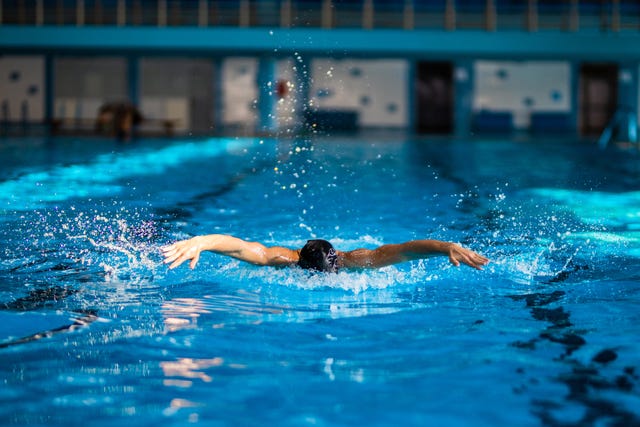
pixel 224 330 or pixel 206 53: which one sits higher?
pixel 206 53

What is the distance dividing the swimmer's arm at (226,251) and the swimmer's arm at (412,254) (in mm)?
363

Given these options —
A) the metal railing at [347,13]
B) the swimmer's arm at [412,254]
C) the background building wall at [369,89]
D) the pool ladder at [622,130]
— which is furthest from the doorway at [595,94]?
the swimmer's arm at [412,254]

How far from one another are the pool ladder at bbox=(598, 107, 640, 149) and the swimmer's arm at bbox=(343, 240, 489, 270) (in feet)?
45.9

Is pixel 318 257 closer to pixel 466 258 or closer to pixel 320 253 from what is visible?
pixel 320 253

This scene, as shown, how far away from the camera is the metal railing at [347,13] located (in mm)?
23297

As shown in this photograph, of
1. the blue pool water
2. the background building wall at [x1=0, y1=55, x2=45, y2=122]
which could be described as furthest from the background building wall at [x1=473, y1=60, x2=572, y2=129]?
the blue pool water

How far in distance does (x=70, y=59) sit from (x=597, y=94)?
15.0 metres

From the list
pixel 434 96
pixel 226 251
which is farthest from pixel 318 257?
pixel 434 96

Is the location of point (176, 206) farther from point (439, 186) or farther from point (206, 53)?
point (206, 53)

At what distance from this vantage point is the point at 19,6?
23922 millimetres

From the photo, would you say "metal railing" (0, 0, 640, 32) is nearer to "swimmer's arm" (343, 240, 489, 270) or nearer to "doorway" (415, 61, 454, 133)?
"doorway" (415, 61, 454, 133)

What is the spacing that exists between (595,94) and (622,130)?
424cm

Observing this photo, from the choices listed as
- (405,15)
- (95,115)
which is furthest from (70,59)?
(405,15)

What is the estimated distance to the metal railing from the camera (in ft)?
76.4
